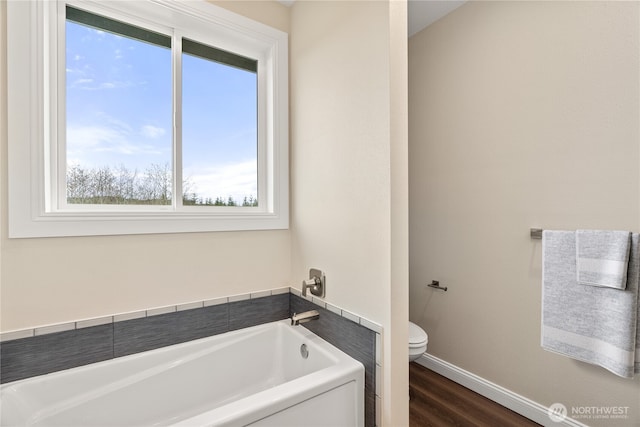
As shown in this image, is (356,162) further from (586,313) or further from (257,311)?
(586,313)

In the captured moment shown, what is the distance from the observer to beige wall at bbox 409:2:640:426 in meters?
1.55

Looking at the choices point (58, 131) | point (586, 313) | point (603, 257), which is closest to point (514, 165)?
point (603, 257)

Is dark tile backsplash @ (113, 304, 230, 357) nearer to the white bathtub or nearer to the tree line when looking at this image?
the white bathtub

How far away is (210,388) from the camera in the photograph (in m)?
1.58

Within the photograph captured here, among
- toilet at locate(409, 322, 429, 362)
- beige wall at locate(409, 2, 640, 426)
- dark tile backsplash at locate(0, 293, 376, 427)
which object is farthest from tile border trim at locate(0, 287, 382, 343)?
beige wall at locate(409, 2, 640, 426)

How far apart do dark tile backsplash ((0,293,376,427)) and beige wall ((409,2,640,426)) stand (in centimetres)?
122

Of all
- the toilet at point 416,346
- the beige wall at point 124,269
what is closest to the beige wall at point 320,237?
the beige wall at point 124,269

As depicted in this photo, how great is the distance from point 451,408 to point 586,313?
1063mm

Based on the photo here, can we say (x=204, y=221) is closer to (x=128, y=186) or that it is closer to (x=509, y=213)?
(x=128, y=186)

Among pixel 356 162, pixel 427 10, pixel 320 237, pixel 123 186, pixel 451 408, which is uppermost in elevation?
pixel 427 10

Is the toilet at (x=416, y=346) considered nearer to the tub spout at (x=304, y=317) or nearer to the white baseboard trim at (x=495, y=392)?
the white baseboard trim at (x=495, y=392)

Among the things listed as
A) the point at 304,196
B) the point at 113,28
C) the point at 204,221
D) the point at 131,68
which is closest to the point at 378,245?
the point at 304,196

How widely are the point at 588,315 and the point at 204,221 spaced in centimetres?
204

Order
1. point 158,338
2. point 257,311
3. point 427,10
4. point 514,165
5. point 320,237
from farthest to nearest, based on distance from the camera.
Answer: point 427,10, point 514,165, point 257,311, point 320,237, point 158,338
